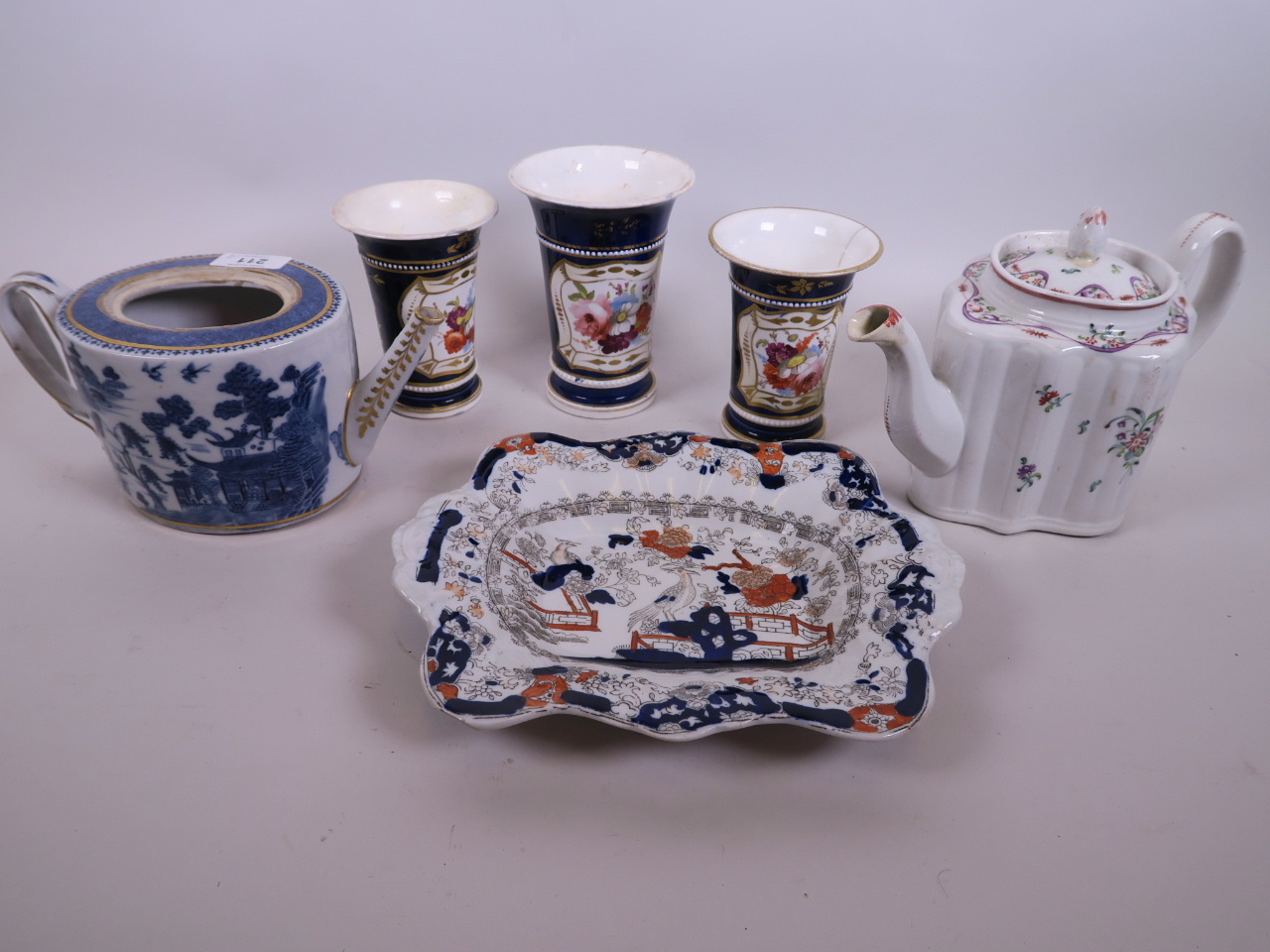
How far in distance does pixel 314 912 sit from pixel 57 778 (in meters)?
0.37

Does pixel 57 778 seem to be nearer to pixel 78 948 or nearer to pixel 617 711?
pixel 78 948

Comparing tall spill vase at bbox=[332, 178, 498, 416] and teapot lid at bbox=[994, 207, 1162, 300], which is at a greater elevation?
teapot lid at bbox=[994, 207, 1162, 300]

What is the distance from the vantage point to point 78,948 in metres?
0.93

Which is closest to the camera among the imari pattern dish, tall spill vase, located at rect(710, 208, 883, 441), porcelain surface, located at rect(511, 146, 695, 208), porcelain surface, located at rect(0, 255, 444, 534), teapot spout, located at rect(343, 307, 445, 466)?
the imari pattern dish

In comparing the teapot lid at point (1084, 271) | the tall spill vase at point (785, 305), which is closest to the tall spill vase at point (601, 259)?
the tall spill vase at point (785, 305)

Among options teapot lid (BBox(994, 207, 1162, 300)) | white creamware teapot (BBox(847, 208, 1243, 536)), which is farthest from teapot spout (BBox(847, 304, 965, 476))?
teapot lid (BBox(994, 207, 1162, 300))

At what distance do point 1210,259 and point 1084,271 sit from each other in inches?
11.9

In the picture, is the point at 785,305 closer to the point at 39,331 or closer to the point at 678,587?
the point at 678,587

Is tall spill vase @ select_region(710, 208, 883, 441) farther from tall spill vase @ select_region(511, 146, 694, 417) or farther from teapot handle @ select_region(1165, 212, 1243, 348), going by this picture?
teapot handle @ select_region(1165, 212, 1243, 348)

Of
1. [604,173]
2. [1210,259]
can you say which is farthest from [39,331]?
[1210,259]

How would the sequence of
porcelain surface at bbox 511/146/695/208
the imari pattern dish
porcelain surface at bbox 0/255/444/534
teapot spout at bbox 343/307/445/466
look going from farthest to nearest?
1. porcelain surface at bbox 511/146/695/208
2. teapot spout at bbox 343/307/445/466
3. porcelain surface at bbox 0/255/444/534
4. the imari pattern dish

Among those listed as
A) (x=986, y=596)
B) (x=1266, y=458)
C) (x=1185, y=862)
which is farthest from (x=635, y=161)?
(x=1185, y=862)

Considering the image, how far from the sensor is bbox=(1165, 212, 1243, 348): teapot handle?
1461mm

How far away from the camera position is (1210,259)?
1517 millimetres
